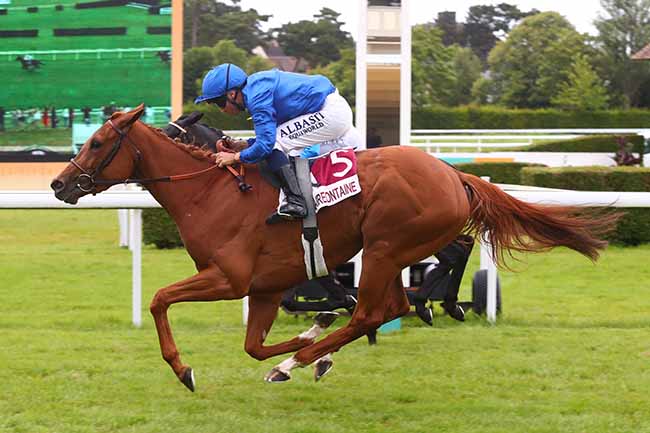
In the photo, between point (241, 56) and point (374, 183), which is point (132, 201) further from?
point (241, 56)

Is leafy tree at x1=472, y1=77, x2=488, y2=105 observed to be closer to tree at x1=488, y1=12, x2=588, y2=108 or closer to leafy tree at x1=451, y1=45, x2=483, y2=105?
tree at x1=488, y1=12, x2=588, y2=108

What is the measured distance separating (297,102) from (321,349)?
45.7 inches

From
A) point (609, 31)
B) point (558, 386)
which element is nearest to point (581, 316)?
point (558, 386)

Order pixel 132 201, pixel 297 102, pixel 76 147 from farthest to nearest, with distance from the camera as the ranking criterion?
pixel 76 147 < pixel 132 201 < pixel 297 102

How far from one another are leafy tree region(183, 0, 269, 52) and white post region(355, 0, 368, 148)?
4544cm

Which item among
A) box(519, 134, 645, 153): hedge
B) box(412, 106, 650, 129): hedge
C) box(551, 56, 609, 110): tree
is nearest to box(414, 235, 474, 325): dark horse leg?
box(519, 134, 645, 153): hedge

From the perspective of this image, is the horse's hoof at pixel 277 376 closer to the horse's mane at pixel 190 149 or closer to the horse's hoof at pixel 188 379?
the horse's hoof at pixel 188 379

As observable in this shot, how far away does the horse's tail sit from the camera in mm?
5383

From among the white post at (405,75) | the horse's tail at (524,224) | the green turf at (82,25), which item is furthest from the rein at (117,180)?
the green turf at (82,25)

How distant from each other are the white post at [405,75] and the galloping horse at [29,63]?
16.3 metres

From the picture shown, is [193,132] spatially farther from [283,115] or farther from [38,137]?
[38,137]

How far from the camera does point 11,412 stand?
476cm

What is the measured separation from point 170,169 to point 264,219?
54 cm

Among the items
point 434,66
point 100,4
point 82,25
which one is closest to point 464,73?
point 434,66
